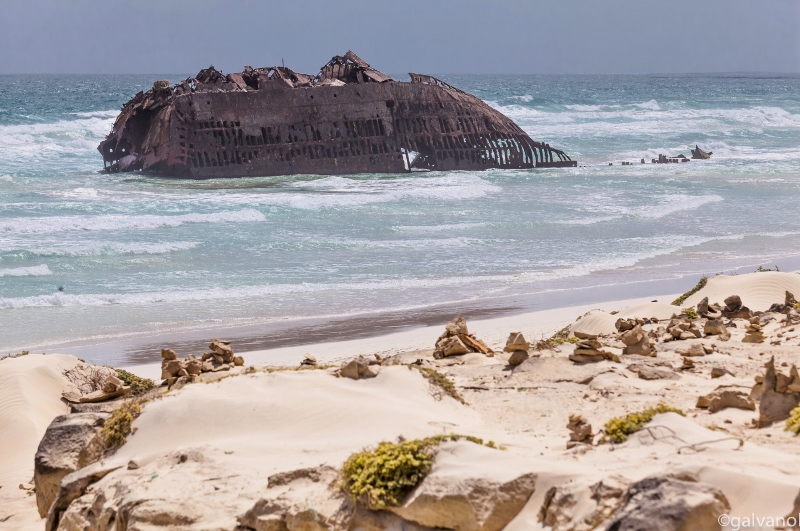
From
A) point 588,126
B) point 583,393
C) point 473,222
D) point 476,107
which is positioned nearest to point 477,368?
point 583,393

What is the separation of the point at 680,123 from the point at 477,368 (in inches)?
2279

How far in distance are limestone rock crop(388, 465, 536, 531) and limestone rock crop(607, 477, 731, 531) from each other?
713 millimetres

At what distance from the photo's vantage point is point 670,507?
14.3ft

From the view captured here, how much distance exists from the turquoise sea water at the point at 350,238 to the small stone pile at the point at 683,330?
190 inches

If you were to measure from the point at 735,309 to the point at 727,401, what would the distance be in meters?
4.96

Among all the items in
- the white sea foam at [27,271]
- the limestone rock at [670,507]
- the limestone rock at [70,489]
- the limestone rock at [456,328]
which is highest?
the limestone rock at [670,507]

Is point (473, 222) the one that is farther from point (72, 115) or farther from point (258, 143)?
point (72, 115)

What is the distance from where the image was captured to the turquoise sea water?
15.1 m

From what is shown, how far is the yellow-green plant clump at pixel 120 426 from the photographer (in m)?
6.91

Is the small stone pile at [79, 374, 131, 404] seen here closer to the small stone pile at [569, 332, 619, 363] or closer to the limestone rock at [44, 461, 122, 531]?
the limestone rock at [44, 461, 122, 531]

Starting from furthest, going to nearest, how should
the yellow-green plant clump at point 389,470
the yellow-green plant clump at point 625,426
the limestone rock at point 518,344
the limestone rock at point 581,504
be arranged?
the limestone rock at point 518,344 < the yellow-green plant clump at point 625,426 < the yellow-green plant clump at point 389,470 < the limestone rock at point 581,504

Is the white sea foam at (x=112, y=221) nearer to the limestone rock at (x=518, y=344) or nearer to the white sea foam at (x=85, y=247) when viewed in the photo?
the white sea foam at (x=85, y=247)

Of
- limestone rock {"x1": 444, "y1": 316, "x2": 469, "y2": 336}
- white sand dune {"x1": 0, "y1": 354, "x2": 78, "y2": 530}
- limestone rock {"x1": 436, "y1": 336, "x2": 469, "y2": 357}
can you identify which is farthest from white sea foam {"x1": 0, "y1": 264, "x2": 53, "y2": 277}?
limestone rock {"x1": 436, "y1": 336, "x2": 469, "y2": 357}

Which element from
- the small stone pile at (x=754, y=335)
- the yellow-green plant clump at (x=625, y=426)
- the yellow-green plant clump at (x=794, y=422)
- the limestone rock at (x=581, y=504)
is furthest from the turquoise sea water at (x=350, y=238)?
the limestone rock at (x=581, y=504)
